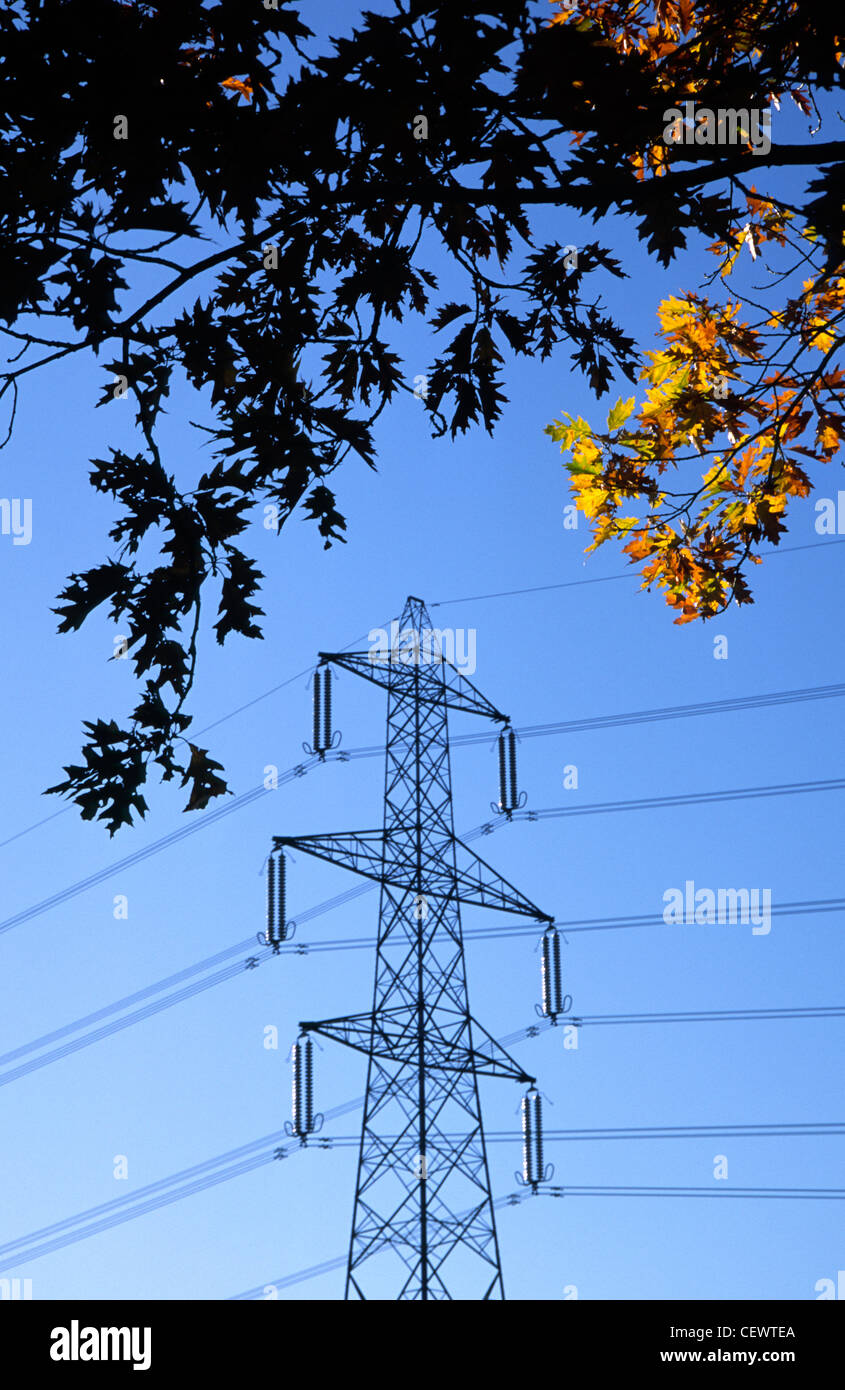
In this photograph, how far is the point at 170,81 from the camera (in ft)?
14.2

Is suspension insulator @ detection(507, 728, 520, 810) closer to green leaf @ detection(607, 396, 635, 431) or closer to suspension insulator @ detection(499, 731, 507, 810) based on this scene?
suspension insulator @ detection(499, 731, 507, 810)

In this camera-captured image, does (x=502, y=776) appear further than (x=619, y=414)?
Yes

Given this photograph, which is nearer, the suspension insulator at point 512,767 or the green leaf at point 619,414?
the green leaf at point 619,414

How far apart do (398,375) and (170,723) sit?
57.0 inches

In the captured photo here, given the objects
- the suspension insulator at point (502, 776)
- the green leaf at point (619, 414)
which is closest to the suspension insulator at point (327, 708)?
A: the suspension insulator at point (502, 776)

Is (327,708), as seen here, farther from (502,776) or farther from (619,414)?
(619,414)

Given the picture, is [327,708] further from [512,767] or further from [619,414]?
[619,414]

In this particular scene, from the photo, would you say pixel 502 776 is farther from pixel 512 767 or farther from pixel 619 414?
pixel 619 414

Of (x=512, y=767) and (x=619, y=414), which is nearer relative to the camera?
(x=619, y=414)

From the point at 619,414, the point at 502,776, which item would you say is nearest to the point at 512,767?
the point at 502,776

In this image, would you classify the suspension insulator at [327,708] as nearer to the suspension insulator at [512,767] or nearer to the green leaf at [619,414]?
the suspension insulator at [512,767]
